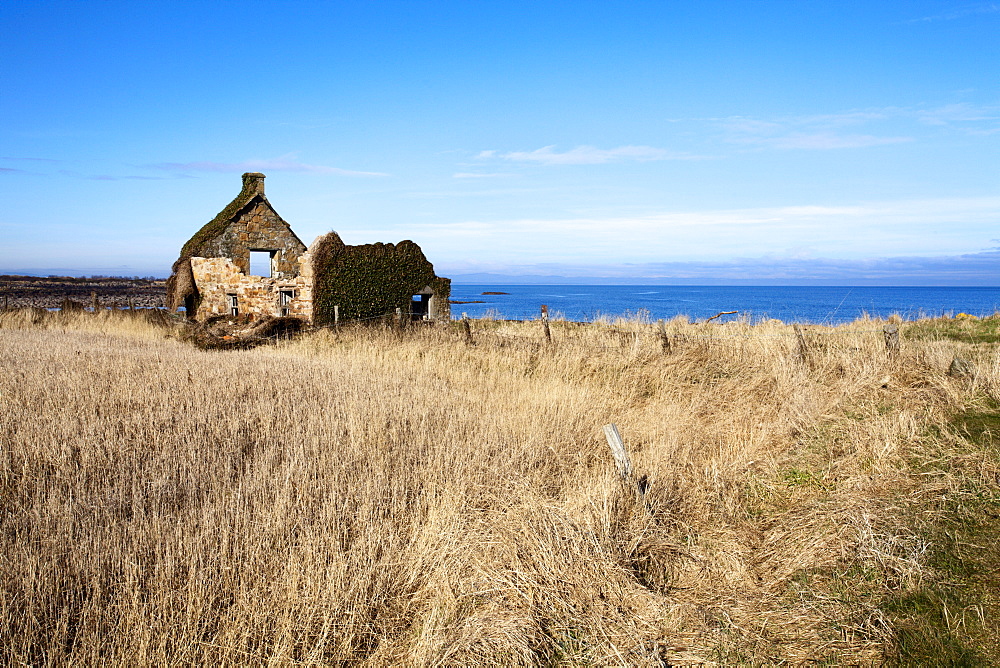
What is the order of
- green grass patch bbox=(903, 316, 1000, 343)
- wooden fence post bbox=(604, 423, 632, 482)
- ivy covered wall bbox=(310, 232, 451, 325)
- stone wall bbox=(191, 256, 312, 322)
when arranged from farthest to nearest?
stone wall bbox=(191, 256, 312, 322) < ivy covered wall bbox=(310, 232, 451, 325) < green grass patch bbox=(903, 316, 1000, 343) < wooden fence post bbox=(604, 423, 632, 482)

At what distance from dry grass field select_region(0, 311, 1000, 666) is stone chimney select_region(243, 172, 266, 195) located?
13.7m

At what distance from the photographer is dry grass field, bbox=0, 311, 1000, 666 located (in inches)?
147

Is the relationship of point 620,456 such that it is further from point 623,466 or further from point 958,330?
point 958,330

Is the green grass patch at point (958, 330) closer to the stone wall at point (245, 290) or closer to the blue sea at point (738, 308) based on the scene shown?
the blue sea at point (738, 308)

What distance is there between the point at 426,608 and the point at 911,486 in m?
4.98

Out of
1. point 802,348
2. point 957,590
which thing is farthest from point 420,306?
point 957,590

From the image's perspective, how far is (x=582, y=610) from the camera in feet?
13.5

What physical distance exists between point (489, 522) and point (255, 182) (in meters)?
20.1

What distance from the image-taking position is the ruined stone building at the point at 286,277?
18.0 m

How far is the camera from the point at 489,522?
16.4 ft

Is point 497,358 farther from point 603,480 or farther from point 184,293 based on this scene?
point 184,293

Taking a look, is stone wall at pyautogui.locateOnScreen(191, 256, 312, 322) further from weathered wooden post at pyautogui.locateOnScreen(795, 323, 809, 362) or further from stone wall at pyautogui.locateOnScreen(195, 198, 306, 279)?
weathered wooden post at pyautogui.locateOnScreen(795, 323, 809, 362)

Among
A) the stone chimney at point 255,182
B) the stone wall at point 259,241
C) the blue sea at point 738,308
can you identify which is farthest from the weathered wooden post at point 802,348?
the stone chimney at point 255,182

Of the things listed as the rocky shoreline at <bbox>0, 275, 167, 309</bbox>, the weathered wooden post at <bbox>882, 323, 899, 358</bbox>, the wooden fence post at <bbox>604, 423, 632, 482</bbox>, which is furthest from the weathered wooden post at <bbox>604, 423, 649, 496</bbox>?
the rocky shoreline at <bbox>0, 275, 167, 309</bbox>
